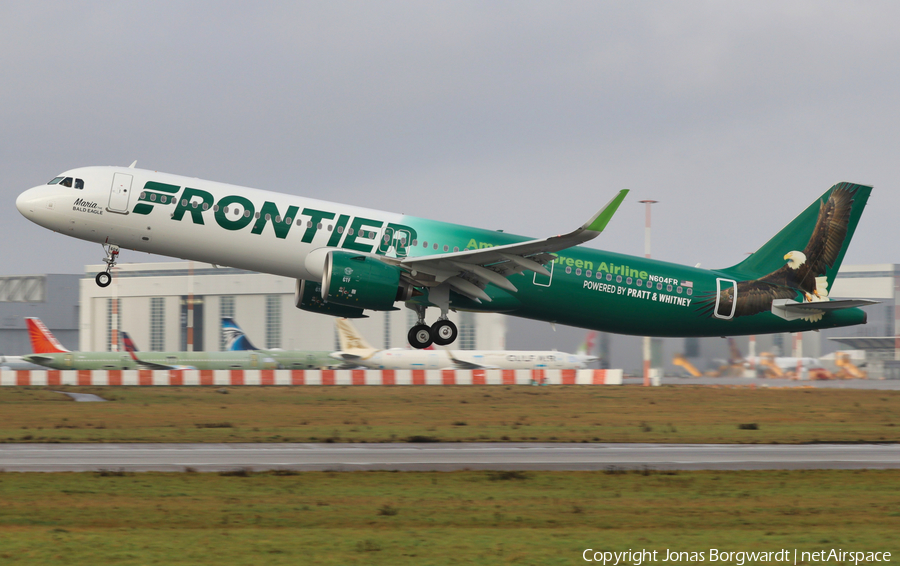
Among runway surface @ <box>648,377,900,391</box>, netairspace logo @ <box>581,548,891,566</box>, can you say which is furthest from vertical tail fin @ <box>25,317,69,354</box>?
netairspace logo @ <box>581,548,891,566</box>

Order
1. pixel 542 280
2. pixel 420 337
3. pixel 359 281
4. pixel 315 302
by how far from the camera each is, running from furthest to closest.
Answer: pixel 315 302
pixel 542 280
pixel 420 337
pixel 359 281

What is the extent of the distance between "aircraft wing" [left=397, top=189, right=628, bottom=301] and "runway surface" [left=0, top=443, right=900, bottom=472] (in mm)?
5297

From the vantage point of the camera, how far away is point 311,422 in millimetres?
38656

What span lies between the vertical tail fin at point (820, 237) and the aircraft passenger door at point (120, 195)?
21009 mm

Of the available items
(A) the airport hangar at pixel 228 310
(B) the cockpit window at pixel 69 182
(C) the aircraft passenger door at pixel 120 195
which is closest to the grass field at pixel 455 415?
(C) the aircraft passenger door at pixel 120 195

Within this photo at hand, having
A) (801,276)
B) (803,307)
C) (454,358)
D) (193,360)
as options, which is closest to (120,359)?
(193,360)

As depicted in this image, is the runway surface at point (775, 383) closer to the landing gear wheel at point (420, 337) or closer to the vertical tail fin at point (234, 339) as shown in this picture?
the vertical tail fin at point (234, 339)

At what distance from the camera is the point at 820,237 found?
33.9 m

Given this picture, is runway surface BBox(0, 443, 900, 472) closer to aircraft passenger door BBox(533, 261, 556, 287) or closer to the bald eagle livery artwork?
the bald eagle livery artwork

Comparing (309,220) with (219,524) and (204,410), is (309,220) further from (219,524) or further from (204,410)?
(204,410)

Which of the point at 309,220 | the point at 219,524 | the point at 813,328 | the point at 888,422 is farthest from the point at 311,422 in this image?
the point at 888,422

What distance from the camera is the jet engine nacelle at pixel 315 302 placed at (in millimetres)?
31328

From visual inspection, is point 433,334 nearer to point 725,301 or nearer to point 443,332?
point 443,332

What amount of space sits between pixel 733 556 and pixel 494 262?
16.0m
